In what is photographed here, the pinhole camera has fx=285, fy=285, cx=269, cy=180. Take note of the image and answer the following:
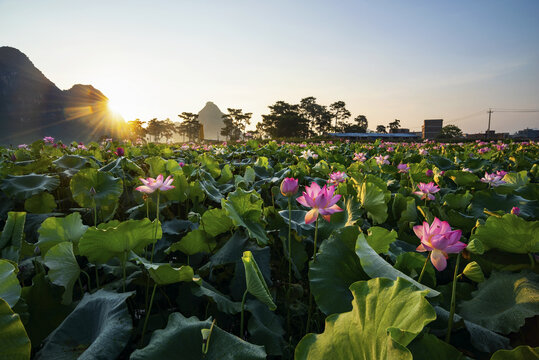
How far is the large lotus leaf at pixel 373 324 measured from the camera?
1.61 feet

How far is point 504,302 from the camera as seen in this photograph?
81cm

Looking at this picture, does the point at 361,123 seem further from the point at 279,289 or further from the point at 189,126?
the point at 279,289

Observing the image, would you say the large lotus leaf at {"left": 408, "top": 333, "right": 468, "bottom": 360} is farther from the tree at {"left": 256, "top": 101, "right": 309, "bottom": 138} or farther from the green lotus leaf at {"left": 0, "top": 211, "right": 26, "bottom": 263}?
the tree at {"left": 256, "top": 101, "right": 309, "bottom": 138}

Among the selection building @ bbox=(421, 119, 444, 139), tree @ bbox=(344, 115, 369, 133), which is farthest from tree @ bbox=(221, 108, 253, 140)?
building @ bbox=(421, 119, 444, 139)

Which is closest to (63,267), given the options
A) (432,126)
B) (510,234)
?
(510,234)

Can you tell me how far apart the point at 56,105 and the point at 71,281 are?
119 m

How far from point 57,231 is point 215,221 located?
22.0 inches

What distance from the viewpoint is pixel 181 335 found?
634 millimetres

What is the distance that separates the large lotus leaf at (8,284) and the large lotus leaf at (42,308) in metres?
0.26

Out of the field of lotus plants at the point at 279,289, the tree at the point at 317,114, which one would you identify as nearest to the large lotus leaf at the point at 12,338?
the field of lotus plants at the point at 279,289

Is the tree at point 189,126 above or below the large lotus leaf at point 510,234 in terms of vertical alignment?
above

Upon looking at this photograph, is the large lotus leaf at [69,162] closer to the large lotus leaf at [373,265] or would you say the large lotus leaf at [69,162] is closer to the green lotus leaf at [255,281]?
the green lotus leaf at [255,281]

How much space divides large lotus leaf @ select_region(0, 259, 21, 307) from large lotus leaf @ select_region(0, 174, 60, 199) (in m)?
1.39

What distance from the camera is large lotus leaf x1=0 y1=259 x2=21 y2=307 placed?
2.00ft
